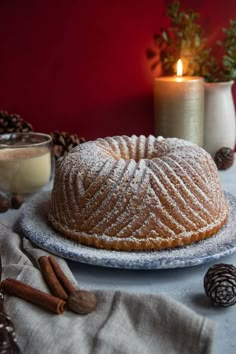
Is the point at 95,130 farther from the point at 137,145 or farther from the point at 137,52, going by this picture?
the point at 137,145

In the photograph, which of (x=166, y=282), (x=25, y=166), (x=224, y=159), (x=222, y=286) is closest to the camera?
(x=222, y=286)

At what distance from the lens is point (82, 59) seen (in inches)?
72.6

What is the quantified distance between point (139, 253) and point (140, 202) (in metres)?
0.09

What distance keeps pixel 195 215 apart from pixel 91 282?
0.24m

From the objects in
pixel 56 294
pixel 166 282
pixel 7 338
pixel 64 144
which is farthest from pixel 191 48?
pixel 7 338

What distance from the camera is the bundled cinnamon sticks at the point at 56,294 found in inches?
30.3

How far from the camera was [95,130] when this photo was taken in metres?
1.94

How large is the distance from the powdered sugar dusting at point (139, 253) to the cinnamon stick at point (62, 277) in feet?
0.11

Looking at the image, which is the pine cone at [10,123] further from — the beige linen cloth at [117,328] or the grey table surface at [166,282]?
the beige linen cloth at [117,328]

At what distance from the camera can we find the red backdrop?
70.1 inches

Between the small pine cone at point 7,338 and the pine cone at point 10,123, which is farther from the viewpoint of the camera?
the pine cone at point 10,123

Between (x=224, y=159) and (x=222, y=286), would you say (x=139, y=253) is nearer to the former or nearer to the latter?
(x=222, y=286)

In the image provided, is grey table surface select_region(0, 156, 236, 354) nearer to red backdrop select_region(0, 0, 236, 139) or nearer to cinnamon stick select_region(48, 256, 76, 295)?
cinnamon stick select_region(48, 256, 76, 295)

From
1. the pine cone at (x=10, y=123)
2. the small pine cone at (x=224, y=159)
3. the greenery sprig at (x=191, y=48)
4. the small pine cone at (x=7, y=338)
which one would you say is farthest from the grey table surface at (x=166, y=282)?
the greenery sprig at (x=191, y=48)
